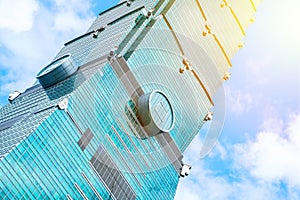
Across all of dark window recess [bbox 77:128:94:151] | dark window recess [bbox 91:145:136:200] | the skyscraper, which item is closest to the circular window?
the skyscraper

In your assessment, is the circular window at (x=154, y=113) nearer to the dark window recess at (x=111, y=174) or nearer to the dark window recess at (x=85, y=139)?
the dark window recess at (x=111, y=174)

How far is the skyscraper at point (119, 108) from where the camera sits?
85875 millimetres

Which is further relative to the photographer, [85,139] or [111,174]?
[111,174]

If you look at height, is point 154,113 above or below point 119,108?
above

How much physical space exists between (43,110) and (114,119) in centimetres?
1531

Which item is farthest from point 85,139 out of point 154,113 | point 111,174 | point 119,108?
point 154,113

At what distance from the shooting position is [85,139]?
94938mm

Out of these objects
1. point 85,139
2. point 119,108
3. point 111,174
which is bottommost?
point 111,174

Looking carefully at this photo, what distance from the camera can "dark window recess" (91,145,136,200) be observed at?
96000 millimetres

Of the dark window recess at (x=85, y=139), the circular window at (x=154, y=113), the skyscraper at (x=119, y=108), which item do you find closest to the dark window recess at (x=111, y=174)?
the skyscraper at (x=119, y=108)

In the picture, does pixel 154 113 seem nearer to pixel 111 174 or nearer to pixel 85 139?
pixel 111 174

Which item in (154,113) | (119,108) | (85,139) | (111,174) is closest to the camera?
(85,139)

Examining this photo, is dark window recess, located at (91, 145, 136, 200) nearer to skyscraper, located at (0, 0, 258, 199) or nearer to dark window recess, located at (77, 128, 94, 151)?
skyscraper, located at (0, 0, 258, 199)

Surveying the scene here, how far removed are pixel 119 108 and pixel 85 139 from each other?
1384cm
